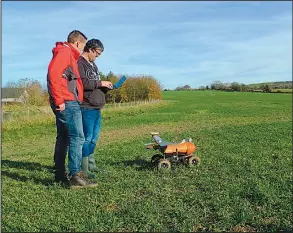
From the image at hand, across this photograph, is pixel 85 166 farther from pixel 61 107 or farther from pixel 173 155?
pixel 173 155

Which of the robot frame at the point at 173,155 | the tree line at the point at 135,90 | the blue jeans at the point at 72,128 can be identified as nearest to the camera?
the blue jeans at the point at 72,128

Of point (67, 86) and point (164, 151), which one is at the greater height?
point (67, 86)

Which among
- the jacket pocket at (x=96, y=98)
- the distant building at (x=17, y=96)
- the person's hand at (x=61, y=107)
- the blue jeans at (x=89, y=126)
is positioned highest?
the distant building at (x=17, y=96)

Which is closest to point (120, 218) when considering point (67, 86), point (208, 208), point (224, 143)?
Result: point (208, 208)

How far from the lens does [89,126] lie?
6070mm

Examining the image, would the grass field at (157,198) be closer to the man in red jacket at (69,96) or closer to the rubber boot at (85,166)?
the rubber boot at (85,166)

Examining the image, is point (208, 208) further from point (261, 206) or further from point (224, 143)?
point (224, 143)

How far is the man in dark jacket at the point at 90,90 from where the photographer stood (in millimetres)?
5863

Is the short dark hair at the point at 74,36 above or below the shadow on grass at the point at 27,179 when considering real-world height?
above

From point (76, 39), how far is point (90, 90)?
34.2 inches

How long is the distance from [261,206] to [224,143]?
5484 mm

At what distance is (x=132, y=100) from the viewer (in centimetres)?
5025

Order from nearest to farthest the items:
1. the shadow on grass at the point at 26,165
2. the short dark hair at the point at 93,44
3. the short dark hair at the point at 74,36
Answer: the short dark hair at the point at 74,36 < the short dark hair at the point at 93,44 < the shadow on grass at the point at 26,165

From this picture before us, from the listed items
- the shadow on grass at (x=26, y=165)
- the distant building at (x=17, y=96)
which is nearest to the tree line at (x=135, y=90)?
the distant building at (x=17, y=96)
